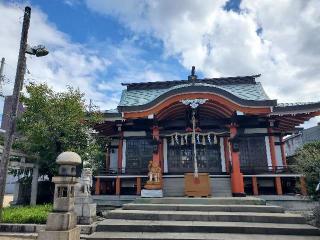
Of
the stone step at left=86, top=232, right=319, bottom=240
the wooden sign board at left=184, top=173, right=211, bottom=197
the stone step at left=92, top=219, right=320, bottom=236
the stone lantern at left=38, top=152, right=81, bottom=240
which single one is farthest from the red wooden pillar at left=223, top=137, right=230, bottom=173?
the stone lantern at left=38, top=152, right=81, bottom=240

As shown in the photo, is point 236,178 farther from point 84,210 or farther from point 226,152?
point 84,210

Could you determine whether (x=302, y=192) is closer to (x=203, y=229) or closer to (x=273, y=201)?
(x=273, y=201)

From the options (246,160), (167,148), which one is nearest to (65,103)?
(167,148)

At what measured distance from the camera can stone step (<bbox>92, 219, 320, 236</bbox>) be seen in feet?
24.2

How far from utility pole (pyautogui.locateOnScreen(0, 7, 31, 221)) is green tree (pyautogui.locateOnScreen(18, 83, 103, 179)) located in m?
2.54

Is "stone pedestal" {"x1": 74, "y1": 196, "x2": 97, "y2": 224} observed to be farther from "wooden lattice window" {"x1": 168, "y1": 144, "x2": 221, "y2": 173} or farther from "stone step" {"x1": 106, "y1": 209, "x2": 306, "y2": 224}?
"wooden lattice window" {"x1": 168, "y1": 144, "x2": 221, "y2": 173}

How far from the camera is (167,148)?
15.7 m

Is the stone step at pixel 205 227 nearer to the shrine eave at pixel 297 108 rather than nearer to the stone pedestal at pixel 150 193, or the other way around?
the stone pedestal at pixel 150 193

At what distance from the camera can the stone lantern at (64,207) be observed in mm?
6457

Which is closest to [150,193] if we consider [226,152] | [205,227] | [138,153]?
[138,153]

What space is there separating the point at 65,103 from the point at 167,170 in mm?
7121

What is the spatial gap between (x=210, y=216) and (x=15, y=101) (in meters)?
7.91

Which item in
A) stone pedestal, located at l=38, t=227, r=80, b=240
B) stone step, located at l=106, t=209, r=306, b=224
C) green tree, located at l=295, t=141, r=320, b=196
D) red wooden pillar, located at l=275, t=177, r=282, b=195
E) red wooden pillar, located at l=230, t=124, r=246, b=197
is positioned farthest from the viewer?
red wooden pillar, located at l=230, t=124, r=246, b=197

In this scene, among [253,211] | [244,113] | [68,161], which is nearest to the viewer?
[68,161]
